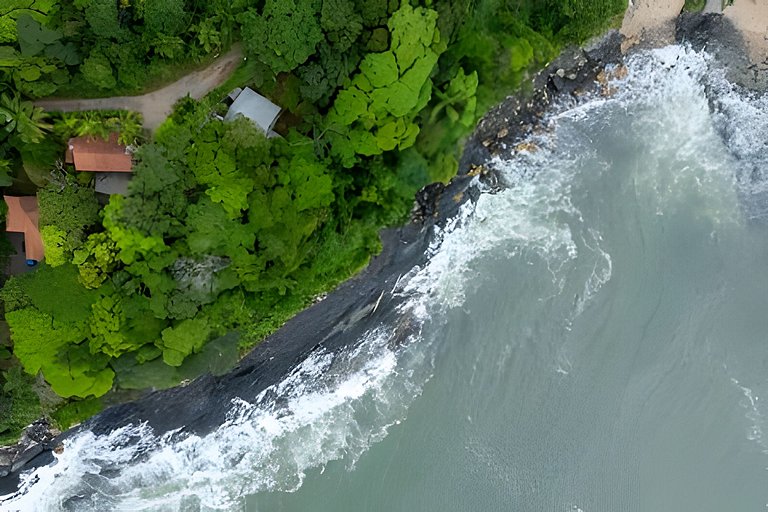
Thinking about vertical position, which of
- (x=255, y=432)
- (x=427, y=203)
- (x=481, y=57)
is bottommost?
(x=255, y=432)

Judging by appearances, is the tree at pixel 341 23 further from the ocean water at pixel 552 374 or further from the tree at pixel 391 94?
the ocean water at pixel 552 374

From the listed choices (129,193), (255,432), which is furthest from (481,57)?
(255,432)

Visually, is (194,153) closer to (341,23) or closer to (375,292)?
(341,23)

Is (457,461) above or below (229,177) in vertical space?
below

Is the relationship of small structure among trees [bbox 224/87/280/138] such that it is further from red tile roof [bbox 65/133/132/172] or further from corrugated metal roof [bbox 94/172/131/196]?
corrugated metal roof [bbox 94/172/131/196]

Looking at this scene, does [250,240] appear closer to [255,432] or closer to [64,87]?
[64,87]

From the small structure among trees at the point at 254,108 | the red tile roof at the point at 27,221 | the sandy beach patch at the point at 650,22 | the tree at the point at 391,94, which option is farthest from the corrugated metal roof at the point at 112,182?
the sandy beach patch at the point at 650,22

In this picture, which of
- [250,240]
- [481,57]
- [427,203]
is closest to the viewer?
[250,240]

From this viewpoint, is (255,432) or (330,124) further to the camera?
(255,432)
